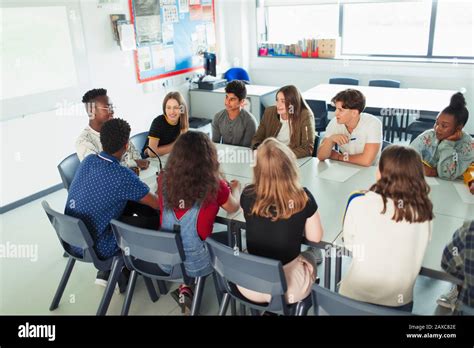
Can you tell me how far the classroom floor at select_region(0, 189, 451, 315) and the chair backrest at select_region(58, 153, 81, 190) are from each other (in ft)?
2.45

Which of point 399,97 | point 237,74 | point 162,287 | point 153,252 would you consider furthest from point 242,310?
point 237,74

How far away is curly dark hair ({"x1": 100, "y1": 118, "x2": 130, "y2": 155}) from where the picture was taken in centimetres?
248

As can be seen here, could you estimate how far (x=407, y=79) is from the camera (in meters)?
6.28

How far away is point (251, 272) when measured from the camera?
6.19 ft

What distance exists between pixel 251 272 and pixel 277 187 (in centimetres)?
41

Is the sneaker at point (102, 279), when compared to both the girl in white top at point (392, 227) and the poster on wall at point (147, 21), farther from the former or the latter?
the poster on wall at point (147, 21)

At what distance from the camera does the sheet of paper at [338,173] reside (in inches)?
111

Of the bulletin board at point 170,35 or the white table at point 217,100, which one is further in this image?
the white table at point 217,100

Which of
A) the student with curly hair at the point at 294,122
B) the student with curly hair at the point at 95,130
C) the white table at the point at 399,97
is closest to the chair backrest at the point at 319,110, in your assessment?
the white table at the point at 399,97

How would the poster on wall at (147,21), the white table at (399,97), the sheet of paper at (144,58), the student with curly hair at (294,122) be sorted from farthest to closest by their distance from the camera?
the sheet of paper at (144,58) < the poster on wall at (147,21) < the white table at (399,97) < the student with curly hair at (294,122)

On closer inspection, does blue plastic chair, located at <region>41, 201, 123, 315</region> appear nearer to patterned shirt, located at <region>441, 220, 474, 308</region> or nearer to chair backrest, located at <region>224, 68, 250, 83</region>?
patterned shirt, located at <region>441, 220, 474, 308</region>

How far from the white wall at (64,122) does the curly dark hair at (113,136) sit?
2.28m

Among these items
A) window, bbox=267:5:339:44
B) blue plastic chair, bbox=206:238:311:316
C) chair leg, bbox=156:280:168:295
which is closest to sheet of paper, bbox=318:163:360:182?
blue plastic chair, bbox=206:238:311:316
